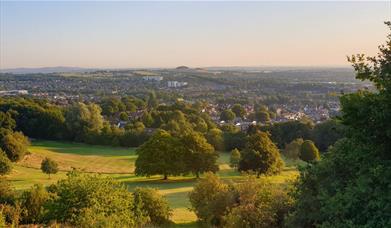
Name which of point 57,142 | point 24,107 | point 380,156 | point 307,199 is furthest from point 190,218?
point 24,107

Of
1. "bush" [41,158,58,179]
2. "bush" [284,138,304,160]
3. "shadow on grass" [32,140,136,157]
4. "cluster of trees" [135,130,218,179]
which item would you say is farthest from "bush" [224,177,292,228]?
"shadow on grass" [32,140,136,157]

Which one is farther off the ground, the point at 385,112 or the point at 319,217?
the point at 385,112

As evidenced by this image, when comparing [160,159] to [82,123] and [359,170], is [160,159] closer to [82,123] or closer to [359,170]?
[359,170]

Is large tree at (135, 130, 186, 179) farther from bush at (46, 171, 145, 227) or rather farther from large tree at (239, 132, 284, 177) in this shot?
bush at (46, 171, 145, 227)

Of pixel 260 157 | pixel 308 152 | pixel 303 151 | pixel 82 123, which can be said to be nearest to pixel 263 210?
pixel 260 157

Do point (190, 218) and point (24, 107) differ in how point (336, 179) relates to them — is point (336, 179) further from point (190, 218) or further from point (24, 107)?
point (24, 107)

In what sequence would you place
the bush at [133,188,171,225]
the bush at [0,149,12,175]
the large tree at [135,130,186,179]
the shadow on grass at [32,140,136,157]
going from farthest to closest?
the shadow on grass at [32,140,136,157]
the large tree at [135,130,186,179]
the bush at [0,149,12,175]
the bush at [133,188,171,225]
